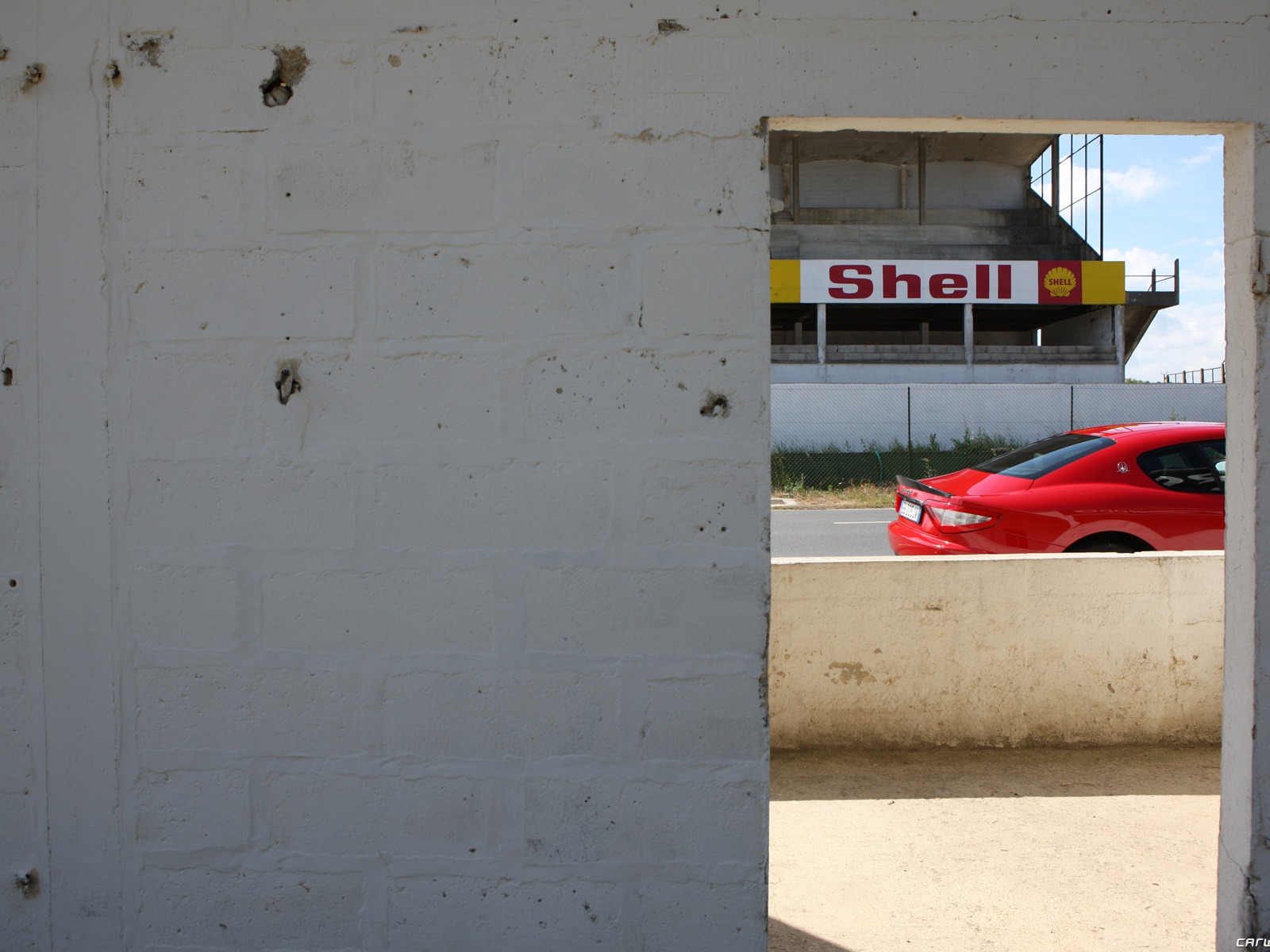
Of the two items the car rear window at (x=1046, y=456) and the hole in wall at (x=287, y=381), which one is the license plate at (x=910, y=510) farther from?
the hole in wall at (x=287, y=381)

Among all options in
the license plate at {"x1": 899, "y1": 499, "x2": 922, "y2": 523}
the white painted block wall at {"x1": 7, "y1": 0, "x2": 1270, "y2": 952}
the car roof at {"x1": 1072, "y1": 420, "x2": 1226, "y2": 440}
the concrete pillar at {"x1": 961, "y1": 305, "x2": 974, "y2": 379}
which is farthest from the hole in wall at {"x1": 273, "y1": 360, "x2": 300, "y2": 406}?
the concrete pillar at {"x1": 961, "y1": 305, "x2": 974, "y2": 379}

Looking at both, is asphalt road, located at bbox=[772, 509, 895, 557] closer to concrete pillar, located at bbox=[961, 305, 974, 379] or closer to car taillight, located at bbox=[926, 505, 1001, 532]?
car taillight, located at bbox=[926, 505, 1001, 532]

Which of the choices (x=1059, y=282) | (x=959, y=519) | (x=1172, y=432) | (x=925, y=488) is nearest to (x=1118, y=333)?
(x=1059, y=282)

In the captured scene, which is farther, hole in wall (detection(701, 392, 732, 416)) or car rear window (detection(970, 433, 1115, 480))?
car rear window (detection(970, 433, 1115, 480))

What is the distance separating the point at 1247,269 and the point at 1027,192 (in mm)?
36701

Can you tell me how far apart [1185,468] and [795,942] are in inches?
202

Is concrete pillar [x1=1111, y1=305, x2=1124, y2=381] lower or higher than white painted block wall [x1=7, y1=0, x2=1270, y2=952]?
higher

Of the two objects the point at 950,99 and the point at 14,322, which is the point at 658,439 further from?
the point at 14,322

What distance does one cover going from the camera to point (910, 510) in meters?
7.11

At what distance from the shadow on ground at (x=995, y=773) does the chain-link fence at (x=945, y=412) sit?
15751 mm

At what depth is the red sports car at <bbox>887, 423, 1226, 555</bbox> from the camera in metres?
6.20

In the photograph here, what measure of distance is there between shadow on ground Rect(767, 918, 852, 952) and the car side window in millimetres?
4827

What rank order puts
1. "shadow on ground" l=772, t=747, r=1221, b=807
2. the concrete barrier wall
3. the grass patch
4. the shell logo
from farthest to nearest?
the shell logo, the grass patch, the concrete barrier wall, "shadow on ground" l=772, t=747, r=1221, b=807

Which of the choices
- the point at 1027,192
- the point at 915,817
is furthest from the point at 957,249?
the point at 915,817
